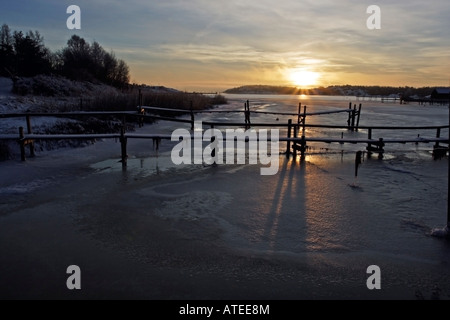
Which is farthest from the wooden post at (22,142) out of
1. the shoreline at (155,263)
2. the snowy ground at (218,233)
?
the shoreline at (155,263)

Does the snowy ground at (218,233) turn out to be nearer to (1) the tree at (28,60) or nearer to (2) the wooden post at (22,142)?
(2) the wooden post at (22,142)

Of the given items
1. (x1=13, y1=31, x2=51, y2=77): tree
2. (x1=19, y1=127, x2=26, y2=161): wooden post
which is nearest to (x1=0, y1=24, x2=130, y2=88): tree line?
(x1=13, y1=31, x2=51, y2=77): tree

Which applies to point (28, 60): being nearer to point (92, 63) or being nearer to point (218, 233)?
point (92, 63)

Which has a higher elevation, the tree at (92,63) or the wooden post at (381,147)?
the tree at (92,63)

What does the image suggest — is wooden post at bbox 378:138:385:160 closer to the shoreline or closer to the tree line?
the shoreline

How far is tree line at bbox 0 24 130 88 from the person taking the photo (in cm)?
4278

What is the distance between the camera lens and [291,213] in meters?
6.48

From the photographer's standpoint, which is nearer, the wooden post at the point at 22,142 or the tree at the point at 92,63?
the wooden post at the point at 22,142

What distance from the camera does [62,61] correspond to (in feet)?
187

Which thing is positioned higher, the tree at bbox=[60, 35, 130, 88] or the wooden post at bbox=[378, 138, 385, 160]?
the tree at bbox=[60, 35, 130, 88]

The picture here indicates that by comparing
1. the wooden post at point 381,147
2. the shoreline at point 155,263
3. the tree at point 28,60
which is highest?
the tree at point 28,60

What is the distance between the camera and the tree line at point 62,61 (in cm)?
4278
